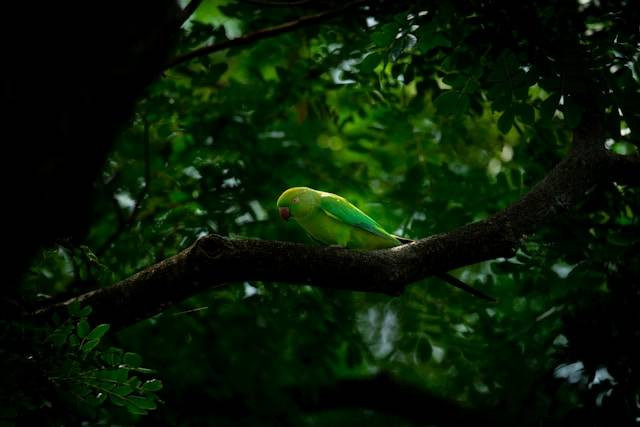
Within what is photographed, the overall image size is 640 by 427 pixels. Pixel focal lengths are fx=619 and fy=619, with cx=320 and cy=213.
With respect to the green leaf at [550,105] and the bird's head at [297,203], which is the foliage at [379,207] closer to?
the green leaf at [550,105]

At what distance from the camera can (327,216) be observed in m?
4.19

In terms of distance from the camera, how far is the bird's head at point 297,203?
4.19 meters

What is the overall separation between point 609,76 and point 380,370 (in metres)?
5.11

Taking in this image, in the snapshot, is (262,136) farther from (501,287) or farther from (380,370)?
(380,370)

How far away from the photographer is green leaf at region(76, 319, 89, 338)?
9.07 ft

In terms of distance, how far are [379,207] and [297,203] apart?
1.76 metres

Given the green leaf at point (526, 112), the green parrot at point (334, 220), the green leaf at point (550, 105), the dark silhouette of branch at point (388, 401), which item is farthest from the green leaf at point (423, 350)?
the green leaf at point (550, 105)

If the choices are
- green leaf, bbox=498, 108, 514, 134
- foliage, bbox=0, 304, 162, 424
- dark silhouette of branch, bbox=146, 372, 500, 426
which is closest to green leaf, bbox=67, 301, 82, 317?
foliage, bbox=0, 304, 162, 424

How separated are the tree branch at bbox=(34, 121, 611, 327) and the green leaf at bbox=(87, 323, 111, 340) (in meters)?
0.14

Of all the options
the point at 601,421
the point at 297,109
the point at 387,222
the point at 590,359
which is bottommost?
the point at 601,421

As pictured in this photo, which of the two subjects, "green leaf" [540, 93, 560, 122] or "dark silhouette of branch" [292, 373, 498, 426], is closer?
"green leaf" [540, 93, 560, 122]

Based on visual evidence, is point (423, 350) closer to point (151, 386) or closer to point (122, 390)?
point (151, 386)

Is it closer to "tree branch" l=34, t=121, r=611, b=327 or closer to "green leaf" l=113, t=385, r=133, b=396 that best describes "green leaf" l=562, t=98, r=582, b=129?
"tree branch" l=34, t=121, r=611, b=327

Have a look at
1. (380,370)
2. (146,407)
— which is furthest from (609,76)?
(380,370)
